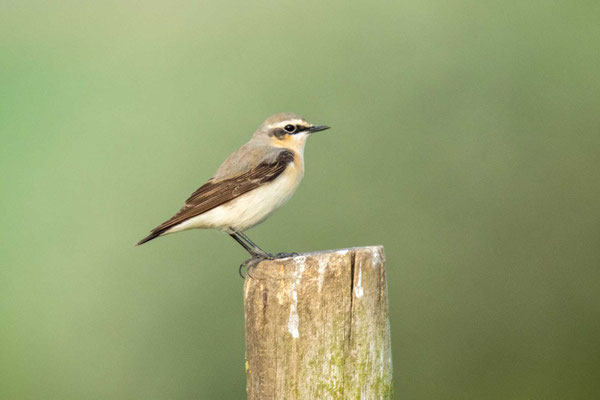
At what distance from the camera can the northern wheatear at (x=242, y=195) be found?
17.4ft

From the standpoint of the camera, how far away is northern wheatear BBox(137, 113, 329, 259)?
529 cm

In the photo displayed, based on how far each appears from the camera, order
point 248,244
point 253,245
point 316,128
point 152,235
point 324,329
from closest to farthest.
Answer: point 324,329 < point 152,235 < point 253,245 < point 248,244 < point 316,128

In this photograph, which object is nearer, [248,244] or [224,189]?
[224,189]

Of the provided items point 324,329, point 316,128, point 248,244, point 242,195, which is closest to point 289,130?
point 316,128

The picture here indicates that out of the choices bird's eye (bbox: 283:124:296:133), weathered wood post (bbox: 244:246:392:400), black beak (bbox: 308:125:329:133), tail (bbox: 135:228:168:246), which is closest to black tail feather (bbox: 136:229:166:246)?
tail (bbox: 135:228:168:246)

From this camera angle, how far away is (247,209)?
5.38 m

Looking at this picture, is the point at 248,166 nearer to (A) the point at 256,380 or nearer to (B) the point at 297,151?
(B) the point at 297,151

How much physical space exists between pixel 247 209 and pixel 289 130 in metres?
1.03

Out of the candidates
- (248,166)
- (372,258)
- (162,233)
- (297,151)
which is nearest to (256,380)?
(372,258)

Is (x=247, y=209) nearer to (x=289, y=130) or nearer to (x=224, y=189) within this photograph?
(x=224, y=189)

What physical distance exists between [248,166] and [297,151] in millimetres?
617

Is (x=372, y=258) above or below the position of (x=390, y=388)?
above

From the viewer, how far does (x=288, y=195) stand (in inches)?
219

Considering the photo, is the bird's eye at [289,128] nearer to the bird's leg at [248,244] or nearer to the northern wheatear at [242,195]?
the northern wheatear at [242,195]
